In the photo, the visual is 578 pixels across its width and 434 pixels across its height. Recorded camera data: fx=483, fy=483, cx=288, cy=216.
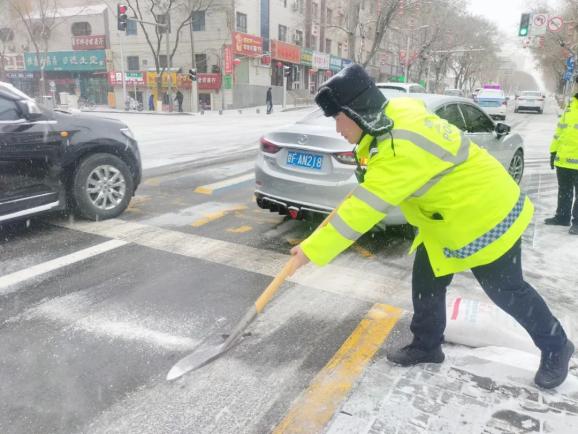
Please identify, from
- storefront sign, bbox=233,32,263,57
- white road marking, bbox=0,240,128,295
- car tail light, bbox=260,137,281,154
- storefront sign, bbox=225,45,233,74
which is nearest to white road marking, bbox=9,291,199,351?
white road marking, bbox=0,240,128,295

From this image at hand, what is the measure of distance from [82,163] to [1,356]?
2836mm

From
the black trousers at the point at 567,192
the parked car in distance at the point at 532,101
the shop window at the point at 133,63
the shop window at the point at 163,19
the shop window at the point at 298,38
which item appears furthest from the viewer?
the shop window at the point at 298,38

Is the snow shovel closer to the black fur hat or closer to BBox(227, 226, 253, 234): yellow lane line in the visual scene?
the black fur hat

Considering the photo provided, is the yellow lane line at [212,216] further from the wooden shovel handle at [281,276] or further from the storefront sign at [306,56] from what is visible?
the storefront sign at [306,56]

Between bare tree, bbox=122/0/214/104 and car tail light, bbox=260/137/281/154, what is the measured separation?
1121 inches

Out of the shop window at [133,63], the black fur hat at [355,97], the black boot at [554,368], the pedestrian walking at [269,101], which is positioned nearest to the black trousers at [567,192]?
the black boot at [554,368]

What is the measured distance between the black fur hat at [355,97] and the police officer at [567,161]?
410 centimetres

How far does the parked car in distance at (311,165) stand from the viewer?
4.43m

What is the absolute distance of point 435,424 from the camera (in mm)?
2260

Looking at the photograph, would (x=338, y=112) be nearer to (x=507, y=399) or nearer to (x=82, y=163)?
(x=507, y=399)

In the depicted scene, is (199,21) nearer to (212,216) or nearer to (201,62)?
(201,62)

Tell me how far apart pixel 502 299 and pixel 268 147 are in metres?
3.15

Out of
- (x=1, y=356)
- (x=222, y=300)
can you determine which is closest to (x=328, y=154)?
(x=222, y=300)

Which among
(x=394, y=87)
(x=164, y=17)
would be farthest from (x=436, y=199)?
(x=164, y=17)
